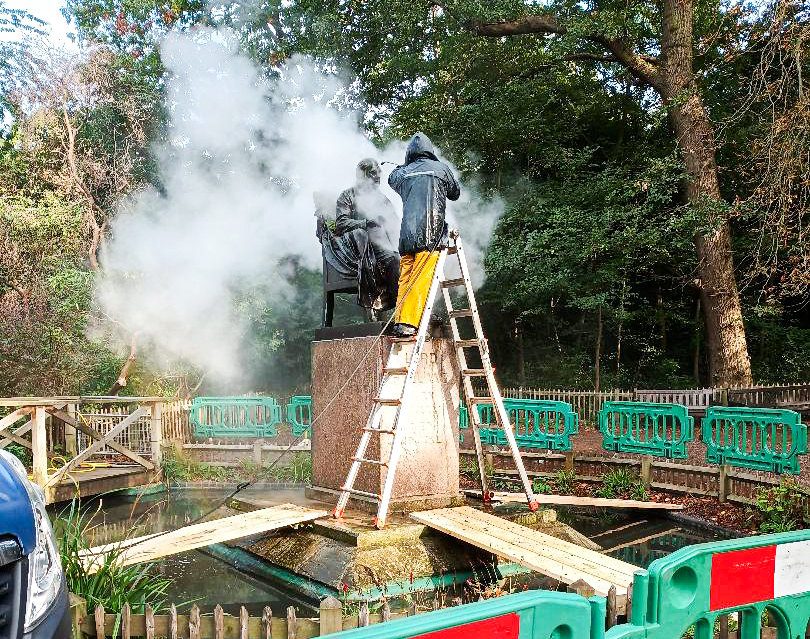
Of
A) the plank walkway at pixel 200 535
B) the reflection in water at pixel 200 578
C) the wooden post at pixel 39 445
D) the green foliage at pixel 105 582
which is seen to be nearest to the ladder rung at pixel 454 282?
the plank walkway at pixel 200 535

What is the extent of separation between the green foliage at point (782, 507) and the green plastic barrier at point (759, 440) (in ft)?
1.89

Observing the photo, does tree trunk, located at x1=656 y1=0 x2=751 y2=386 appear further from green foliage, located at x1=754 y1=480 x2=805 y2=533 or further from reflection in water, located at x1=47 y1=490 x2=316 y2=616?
reflection in water, located at x1=47 y1=490 x2=316 y2=616

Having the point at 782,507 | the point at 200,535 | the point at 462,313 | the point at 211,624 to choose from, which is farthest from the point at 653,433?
the point at 211,624

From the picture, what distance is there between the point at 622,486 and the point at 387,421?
16.1 feet

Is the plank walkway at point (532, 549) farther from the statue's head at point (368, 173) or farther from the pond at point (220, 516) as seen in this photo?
the statue's head at point (368, 173)

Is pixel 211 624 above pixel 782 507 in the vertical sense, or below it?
above

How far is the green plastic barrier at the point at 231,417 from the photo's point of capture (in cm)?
1423

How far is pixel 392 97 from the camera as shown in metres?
20.0

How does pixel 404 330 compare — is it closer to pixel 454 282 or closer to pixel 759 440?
pixel 454 282

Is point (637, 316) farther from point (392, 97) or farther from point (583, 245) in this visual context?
point (392, 97)

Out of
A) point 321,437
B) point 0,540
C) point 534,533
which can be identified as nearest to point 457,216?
point 321,437

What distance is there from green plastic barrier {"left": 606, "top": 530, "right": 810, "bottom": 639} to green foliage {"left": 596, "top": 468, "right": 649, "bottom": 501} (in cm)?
782

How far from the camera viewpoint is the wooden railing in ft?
30.6

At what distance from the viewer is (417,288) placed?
646 cm
